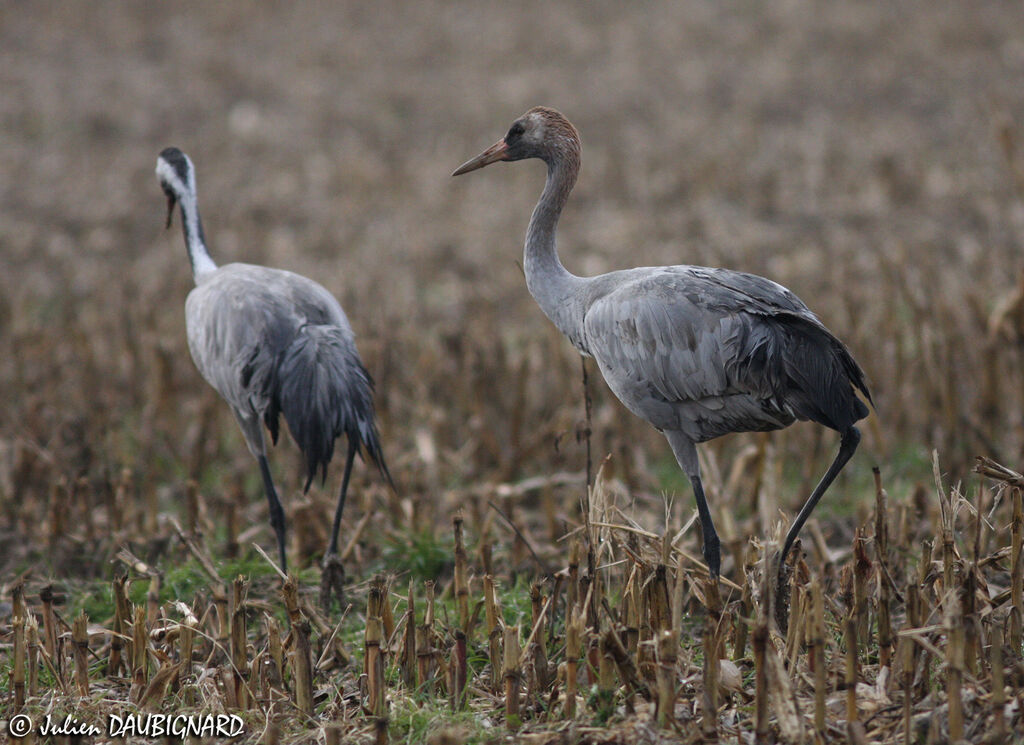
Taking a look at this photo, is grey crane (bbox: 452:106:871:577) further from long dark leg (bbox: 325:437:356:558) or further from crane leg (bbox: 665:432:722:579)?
long dark leg (bbox: 325:437:356:558)

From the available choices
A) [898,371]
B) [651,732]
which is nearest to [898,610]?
[651,732]

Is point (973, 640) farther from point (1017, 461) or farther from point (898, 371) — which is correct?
point (898, 371)

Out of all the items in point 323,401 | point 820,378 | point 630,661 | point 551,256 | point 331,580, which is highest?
point 551,256

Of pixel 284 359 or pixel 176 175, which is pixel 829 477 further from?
pixel 176 175

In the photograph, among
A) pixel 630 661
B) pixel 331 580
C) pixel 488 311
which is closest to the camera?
pixel 630 661

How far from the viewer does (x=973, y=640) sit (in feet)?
10.9

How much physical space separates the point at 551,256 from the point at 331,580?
65.5 inches

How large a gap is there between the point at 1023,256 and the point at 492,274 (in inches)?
167

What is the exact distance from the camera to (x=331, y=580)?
16.0 ft

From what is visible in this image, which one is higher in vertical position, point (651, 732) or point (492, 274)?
point (492, 274)

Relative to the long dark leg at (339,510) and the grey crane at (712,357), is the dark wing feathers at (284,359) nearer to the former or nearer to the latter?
the long dark leg at (339,510)

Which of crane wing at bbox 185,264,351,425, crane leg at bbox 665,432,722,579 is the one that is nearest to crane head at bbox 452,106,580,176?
crane wing at bbox 185,264,351,425

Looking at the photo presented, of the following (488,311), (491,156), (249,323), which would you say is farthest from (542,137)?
(488,311)

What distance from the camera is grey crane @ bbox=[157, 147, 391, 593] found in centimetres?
491
